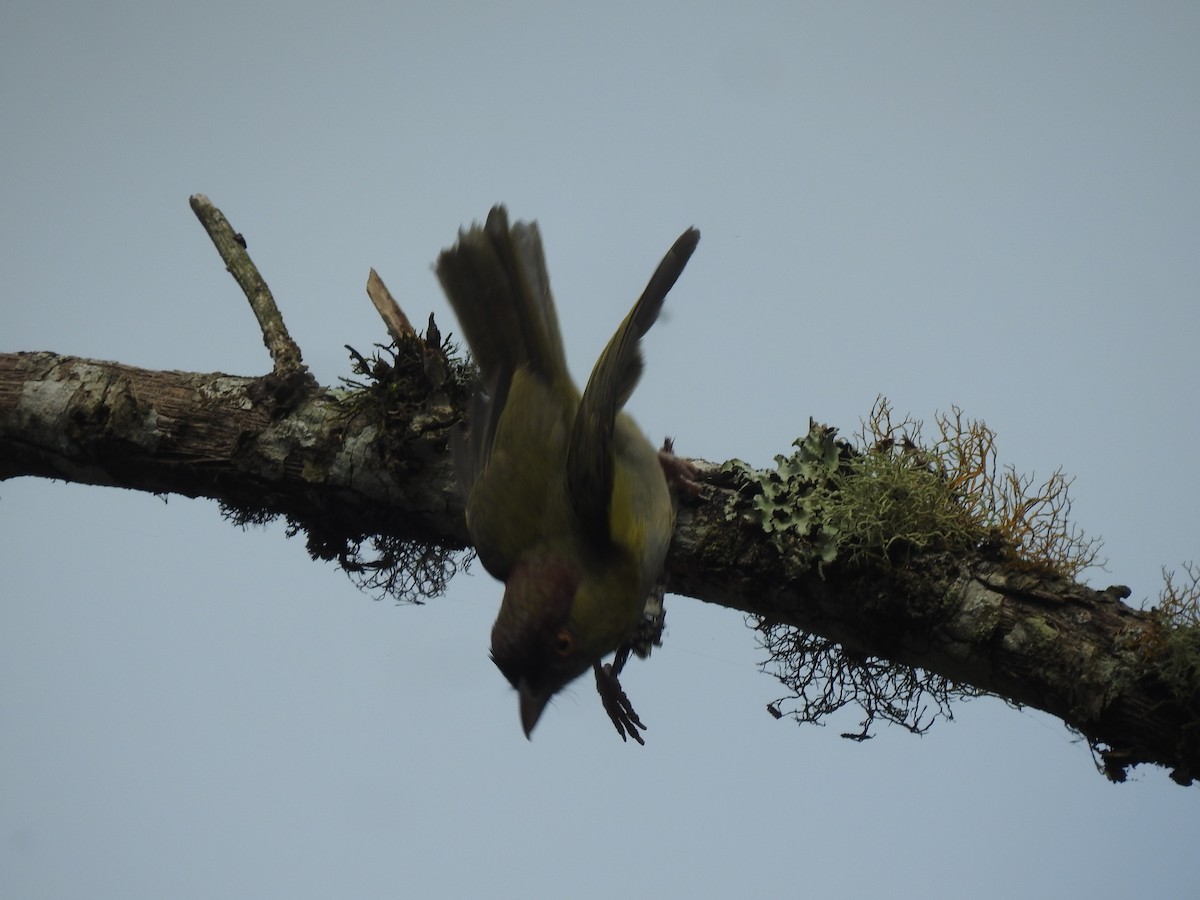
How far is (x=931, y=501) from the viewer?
3.31 meters

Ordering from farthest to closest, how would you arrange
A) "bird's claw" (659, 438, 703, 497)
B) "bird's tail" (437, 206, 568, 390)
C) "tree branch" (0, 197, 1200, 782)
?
"bird's tail" (437, 206, 568, 390) < "bird's claw" (659, 438, 703, 497) < "tree branch" (0, 197, 1200, 782)

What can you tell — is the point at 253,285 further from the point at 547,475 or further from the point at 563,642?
the point at 563,642

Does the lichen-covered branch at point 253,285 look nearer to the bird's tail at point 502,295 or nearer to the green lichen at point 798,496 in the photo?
the bird's tail at point 502,295

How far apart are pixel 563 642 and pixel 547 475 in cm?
69

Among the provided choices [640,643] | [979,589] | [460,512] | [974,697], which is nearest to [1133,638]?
[979,589]

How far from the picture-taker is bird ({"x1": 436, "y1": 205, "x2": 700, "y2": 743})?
347 cm

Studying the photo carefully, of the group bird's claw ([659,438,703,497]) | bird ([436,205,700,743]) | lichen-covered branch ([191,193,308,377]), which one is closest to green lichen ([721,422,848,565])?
bird's claw ([659,438,703,497])

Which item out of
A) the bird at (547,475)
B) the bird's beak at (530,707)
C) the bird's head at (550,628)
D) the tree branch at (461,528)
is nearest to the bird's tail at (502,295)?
the bird at (547,475)

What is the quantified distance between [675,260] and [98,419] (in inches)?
91.6

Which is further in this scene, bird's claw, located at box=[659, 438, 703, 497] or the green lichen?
bird's claw, located at box=[659, 438, 703, 497]

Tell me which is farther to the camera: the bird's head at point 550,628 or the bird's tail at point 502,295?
the bird's tail at point 502,295

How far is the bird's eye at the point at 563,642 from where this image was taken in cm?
343

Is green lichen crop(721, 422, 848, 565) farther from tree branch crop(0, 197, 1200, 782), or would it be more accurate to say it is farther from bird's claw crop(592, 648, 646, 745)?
bird's claw crop(592, 648, 646, 745)

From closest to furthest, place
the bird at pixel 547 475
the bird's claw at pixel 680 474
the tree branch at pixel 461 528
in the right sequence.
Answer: the tree branch at pixel 461 528 < the bird at pixel 547 475 < the bird's claw at pixel 680 474
